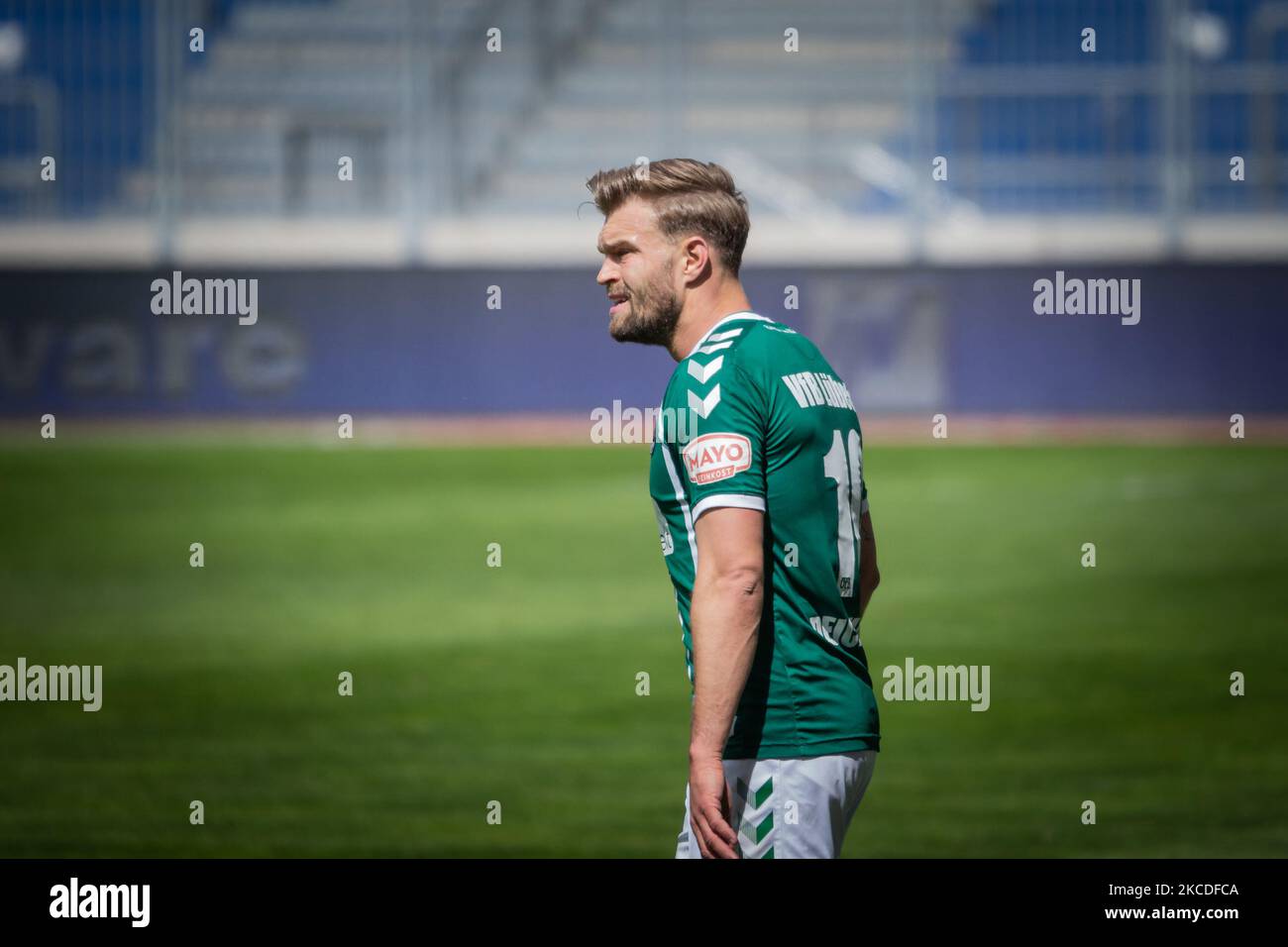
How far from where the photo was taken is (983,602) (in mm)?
11898

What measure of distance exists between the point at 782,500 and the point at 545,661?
24.0 feet

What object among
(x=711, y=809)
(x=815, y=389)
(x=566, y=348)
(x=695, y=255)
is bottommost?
(x=711, y=809)

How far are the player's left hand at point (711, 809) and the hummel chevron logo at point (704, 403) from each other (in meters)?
0.54

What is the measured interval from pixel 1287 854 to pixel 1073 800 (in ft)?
3.29

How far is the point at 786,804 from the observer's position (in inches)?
115

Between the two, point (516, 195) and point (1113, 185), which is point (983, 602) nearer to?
point (1113, 185)

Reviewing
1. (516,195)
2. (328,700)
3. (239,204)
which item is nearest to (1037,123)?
(516,195)

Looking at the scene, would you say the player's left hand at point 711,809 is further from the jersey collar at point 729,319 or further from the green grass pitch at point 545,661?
the green grass pitch at point 545,661

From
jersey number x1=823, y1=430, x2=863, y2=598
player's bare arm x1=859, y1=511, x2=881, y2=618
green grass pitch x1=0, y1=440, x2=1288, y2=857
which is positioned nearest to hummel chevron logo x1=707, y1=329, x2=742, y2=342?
jersey number x1=823, y1=430, x2=863, y2=598

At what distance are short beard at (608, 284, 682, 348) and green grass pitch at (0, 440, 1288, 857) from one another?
3.34m

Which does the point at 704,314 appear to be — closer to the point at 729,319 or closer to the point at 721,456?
the point at 729,319

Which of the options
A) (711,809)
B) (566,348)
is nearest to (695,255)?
(711,809)

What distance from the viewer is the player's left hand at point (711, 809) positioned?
276cm

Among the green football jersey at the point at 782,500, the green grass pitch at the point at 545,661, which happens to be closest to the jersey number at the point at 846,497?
the green football jersey at the point at 782,500
